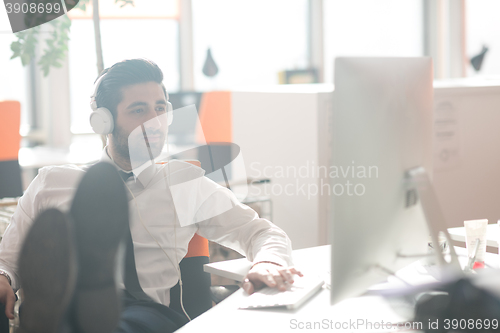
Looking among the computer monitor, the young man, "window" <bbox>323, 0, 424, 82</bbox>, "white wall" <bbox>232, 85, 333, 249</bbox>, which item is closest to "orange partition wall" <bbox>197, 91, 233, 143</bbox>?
"white wall" <bbox>232, 85, 333, 249</bbox>

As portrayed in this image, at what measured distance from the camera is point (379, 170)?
0.86 metres

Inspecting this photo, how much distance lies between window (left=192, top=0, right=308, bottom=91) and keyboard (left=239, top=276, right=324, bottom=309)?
11.6 ft

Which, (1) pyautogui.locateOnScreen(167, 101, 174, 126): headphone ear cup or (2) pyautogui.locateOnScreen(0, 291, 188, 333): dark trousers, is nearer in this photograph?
(2) pyautogui.locateOnScreen(0, 291, 188, 333): dark trousers

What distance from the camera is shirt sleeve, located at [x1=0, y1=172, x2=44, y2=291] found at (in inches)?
48.3

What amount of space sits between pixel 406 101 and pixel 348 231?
0.28 metres

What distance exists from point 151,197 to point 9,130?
1.80 meters

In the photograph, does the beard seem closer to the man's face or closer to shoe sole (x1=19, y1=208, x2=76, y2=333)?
the man's face

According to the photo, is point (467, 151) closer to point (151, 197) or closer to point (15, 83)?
point (151, 197)

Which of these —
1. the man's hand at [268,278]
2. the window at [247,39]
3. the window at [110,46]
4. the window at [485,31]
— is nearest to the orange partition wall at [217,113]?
the window at [110,46]

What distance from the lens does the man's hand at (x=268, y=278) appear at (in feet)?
3.49

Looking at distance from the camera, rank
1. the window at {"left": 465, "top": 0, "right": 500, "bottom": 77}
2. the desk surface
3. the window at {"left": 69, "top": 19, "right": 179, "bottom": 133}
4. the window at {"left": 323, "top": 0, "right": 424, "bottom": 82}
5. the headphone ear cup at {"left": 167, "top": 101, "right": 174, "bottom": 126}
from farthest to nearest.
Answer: the window at {"left": 323, "top": 0, "right": 424, "bottom": 82}
the window at {"left": 465, "top": 0, "right": 500, "bottom": 77}
the window at {"left": 69, "top": 19, "right": 179, "bottom": 133}
the headphone ear cup at {"left": 167, "top": 101, "right": 174, "bottom": 126}
the desk surface

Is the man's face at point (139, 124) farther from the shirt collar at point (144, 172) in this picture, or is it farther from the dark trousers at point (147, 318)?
the dark trousers at point (147, 318)

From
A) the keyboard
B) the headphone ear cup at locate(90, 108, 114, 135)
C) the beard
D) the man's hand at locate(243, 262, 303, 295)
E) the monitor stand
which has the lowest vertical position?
the keyboard

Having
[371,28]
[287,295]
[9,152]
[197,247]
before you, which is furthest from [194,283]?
[371,28]
